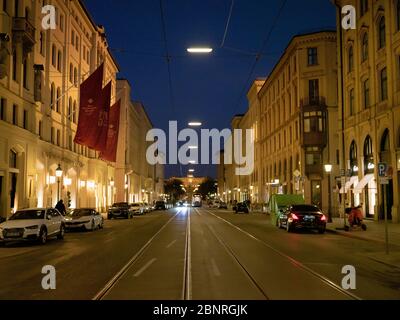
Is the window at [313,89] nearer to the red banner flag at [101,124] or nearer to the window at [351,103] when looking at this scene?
the window at [351,103]

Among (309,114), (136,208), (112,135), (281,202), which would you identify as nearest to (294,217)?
(281,202)

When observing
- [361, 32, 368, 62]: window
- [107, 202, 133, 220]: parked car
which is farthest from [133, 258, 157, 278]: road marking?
[107, 202, 133, 220]: parked car

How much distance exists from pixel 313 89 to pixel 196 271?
4669 centimetres

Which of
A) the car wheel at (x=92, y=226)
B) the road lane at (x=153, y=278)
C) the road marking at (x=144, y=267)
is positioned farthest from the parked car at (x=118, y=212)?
the road marking at (x=144, y=267)

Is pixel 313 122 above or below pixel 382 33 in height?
below

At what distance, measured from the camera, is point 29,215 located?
23000 mm

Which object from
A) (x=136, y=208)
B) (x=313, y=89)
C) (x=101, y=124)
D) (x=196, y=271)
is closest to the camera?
(x=196, y=271)

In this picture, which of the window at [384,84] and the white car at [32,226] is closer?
the white car at [32,226]

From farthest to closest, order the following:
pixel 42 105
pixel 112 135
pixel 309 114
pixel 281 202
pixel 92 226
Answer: pixel 309 114 < pixel 112 135 < pixel 42 105 < pixel 281 202 < pixel 92 226

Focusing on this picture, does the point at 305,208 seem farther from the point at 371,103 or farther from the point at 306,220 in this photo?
the point at 371,103

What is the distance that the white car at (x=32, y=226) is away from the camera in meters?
21.0

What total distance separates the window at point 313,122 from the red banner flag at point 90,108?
2656 centimetres
